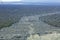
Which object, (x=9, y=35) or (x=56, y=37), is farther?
(x=9, y=35)

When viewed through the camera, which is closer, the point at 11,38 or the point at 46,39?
the point at 46,39

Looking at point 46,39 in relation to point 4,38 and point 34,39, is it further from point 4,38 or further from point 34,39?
point 4,38

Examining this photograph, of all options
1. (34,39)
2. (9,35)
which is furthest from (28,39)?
(9,35)

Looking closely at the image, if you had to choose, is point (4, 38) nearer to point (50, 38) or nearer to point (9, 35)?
point (9, 35)

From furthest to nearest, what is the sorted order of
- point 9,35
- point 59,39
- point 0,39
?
1. point 9,35
2. point 0,39
3. point 59,39

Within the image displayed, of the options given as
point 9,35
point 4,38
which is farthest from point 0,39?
point 9,35

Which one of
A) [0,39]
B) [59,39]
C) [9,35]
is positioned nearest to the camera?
[59,39]

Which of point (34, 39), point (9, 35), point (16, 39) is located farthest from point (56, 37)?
point (9, 35)
